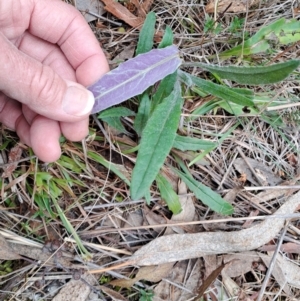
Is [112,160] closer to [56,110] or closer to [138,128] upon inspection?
[138,128]

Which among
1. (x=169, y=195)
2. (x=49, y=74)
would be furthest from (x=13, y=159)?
(x=169, y=195)

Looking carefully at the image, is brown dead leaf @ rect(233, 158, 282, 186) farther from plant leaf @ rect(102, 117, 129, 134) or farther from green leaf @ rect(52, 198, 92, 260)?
green leaf @ rect(52, 198, 92, 260)

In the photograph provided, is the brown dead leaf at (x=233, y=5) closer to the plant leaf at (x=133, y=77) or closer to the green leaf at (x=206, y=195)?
the plant leaf at (x=133, y=77)

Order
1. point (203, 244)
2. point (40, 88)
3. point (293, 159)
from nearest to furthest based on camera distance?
point (40, 88) < point (203, 244) < point (293, 159)

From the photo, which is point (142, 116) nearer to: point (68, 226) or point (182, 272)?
point (68, 226)

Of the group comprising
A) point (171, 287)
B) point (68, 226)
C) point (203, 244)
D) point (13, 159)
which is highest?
point (13, 159)

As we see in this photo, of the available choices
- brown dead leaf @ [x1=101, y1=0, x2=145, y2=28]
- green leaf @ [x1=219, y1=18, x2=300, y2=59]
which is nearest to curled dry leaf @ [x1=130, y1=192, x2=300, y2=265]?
green leaf @ [x1=219, y1=18, x2=300, y2=59]

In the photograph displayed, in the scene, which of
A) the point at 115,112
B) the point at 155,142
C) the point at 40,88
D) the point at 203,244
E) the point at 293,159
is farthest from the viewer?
the point at 293,159

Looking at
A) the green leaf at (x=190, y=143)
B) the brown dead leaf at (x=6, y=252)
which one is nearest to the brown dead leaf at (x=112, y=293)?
the brown dead leaf at (x=6, y=252)
